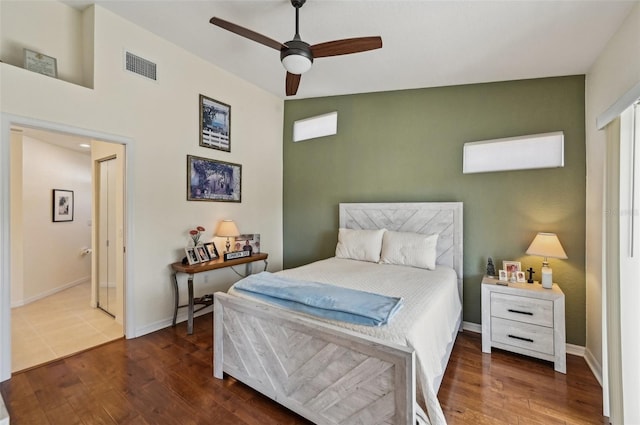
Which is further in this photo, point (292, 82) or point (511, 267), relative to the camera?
point (511, 267)

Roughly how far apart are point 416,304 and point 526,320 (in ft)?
4.61

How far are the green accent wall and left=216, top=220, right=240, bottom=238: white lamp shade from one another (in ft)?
4.01

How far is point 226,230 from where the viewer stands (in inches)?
141

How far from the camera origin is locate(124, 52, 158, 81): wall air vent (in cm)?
281

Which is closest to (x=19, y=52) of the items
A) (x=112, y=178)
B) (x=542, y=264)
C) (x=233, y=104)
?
(x=112, y=178)

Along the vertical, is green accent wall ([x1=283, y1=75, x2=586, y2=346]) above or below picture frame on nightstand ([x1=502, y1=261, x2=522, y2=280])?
above

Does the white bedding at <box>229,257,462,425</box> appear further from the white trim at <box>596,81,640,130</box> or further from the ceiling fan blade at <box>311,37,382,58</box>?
the ceiling fan blade at <box>311,37,382,58</box>

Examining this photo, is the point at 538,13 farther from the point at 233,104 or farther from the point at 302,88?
the point at 233,104

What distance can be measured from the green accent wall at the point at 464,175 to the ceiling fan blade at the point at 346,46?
169 centimetres

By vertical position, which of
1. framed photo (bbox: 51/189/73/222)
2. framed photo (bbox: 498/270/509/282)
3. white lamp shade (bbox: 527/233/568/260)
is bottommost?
framed photo (bbox: 498/270/509/282)

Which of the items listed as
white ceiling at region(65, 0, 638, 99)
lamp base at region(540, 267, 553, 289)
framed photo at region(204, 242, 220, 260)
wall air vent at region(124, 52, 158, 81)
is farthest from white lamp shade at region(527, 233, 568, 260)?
wall air vent at region(124, 52, 158, 81)

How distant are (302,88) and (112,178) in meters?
2.80

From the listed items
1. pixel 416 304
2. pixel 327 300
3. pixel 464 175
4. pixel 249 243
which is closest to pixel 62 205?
pixel 249 243

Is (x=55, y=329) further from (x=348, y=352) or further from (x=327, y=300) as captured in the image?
(x=348, y=352)
